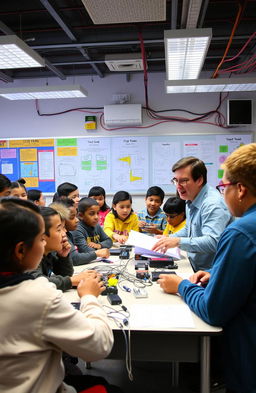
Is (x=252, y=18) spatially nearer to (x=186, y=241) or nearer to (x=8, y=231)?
(x=186, y=241)

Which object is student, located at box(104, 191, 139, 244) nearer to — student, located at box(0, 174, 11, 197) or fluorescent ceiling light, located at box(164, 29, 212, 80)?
student, located at box(0, 174, 11, 197)

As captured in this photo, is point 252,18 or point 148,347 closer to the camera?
point 148,347

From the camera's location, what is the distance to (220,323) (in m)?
1.21

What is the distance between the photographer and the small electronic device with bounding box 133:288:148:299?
5.21ft

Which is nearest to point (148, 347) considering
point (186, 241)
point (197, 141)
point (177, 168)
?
A: point (186, 241)

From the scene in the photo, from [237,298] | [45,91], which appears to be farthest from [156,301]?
[45,91]

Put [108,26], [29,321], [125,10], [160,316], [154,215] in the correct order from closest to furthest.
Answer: [29,321] → [160,316] → [125,10] → [108,26] → [154,215]

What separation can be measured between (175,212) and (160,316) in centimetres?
175

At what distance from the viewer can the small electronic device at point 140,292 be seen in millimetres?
1589

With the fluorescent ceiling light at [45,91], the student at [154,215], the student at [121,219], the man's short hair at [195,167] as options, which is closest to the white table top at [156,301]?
the man's short hair at [195,167]

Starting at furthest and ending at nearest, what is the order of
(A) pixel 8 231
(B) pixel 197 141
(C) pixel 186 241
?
1. (B) pixel 197 141
2. (C) pixel 186 241
3. (A) pixel 8 231

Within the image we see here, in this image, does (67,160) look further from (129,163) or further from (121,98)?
(121,98)

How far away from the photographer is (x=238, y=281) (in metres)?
1.08

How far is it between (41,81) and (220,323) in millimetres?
4760
